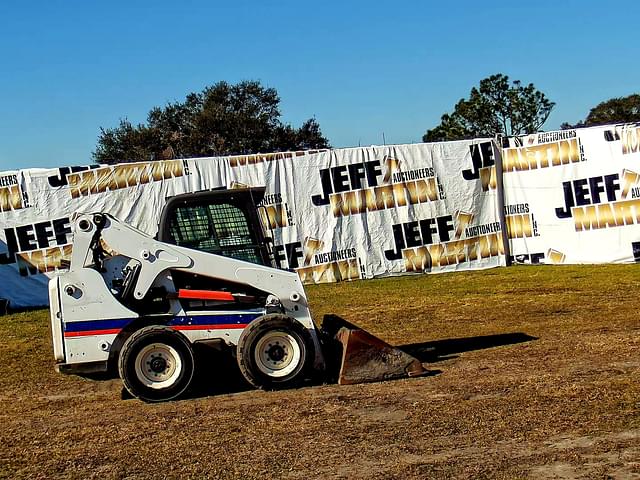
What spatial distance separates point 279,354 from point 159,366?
3.84ft

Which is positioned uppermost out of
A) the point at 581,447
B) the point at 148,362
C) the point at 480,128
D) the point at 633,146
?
the point at 480,128

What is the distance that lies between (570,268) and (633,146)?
9.84 ft

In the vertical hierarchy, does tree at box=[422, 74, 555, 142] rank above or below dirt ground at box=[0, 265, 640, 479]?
above

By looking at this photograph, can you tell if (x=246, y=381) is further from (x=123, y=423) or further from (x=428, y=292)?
(x=428, y=292)

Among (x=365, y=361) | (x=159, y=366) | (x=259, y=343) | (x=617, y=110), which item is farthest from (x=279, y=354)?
(x=617, y=110)

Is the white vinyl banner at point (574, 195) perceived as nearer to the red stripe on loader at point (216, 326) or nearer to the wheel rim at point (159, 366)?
the red stripe on loader at point (216, 326)

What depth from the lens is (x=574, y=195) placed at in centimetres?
2066

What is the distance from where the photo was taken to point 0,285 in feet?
63.3

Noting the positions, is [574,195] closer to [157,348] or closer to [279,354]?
[279,354]

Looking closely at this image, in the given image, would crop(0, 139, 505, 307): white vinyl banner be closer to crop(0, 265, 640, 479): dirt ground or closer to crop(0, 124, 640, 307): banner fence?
crop(0, 124, 640, 307): banner fence

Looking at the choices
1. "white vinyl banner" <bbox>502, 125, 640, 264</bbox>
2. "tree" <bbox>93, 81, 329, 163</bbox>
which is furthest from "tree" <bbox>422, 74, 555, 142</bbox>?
"white vinyl banner" <bbox>502, 125, 640, 264</bbox>

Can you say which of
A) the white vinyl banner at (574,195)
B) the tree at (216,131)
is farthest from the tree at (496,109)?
the white vinyl banner at (574,195)

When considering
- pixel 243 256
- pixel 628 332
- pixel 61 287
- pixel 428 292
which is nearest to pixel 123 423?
pixel 61 287

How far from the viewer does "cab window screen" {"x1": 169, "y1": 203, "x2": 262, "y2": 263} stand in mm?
9172
